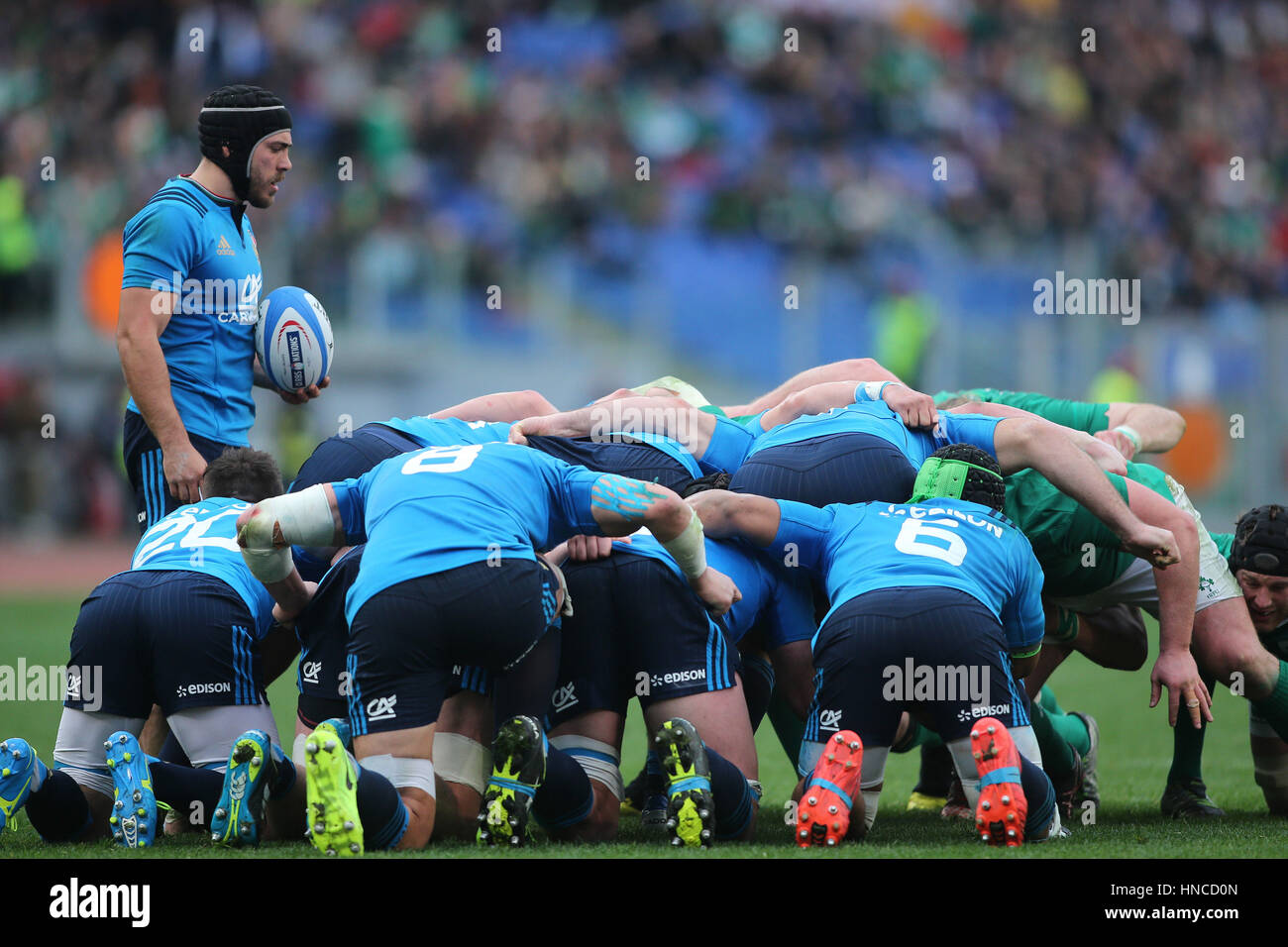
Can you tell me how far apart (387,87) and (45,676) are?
1136 centimetres

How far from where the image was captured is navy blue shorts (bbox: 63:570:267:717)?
16.0 ft

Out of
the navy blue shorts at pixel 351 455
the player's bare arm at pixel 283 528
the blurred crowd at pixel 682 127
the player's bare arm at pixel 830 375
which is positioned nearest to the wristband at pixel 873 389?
the player's bare arm at pixel 830 375

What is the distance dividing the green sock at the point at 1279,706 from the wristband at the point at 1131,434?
128 centimetres

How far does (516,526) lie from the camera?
180 inches

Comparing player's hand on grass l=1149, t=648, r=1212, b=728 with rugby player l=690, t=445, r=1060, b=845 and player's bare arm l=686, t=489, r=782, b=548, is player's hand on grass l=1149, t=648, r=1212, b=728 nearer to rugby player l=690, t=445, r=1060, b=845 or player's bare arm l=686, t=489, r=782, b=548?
rugby player l=690, t=445, r=1060, b=845

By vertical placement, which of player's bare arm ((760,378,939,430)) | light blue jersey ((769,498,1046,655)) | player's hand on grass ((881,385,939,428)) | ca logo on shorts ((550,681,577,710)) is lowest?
ca logo on shorts ((550,681,577,710))

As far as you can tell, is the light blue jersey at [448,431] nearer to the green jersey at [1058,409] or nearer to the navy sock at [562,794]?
the navy sock at [562,794]

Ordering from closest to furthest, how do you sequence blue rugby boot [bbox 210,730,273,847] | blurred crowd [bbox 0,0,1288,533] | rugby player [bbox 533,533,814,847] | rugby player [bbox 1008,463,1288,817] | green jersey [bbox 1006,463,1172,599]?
1. blue rugby boot [bbox 210,730,273,847]
2. rugby player [bbox 533,533,814,847]
3. rugby player [bbox 1008,463,1288,817]
4. green jersey [bbox 1006,463,1172,599]
5. blurred crowd [bbox 0,0,1288,533]

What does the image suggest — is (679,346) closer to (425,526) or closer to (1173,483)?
(1173,483)

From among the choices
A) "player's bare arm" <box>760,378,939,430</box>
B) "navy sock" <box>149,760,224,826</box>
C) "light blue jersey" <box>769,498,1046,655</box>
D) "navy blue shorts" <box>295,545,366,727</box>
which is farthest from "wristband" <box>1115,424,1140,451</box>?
"navy sock" <box>149,760,224,826</box>

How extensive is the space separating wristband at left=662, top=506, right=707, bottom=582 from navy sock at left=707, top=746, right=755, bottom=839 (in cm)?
57

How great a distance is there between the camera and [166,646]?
4.86 metres

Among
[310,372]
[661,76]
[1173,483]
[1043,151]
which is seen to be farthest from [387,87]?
[1173,483]
